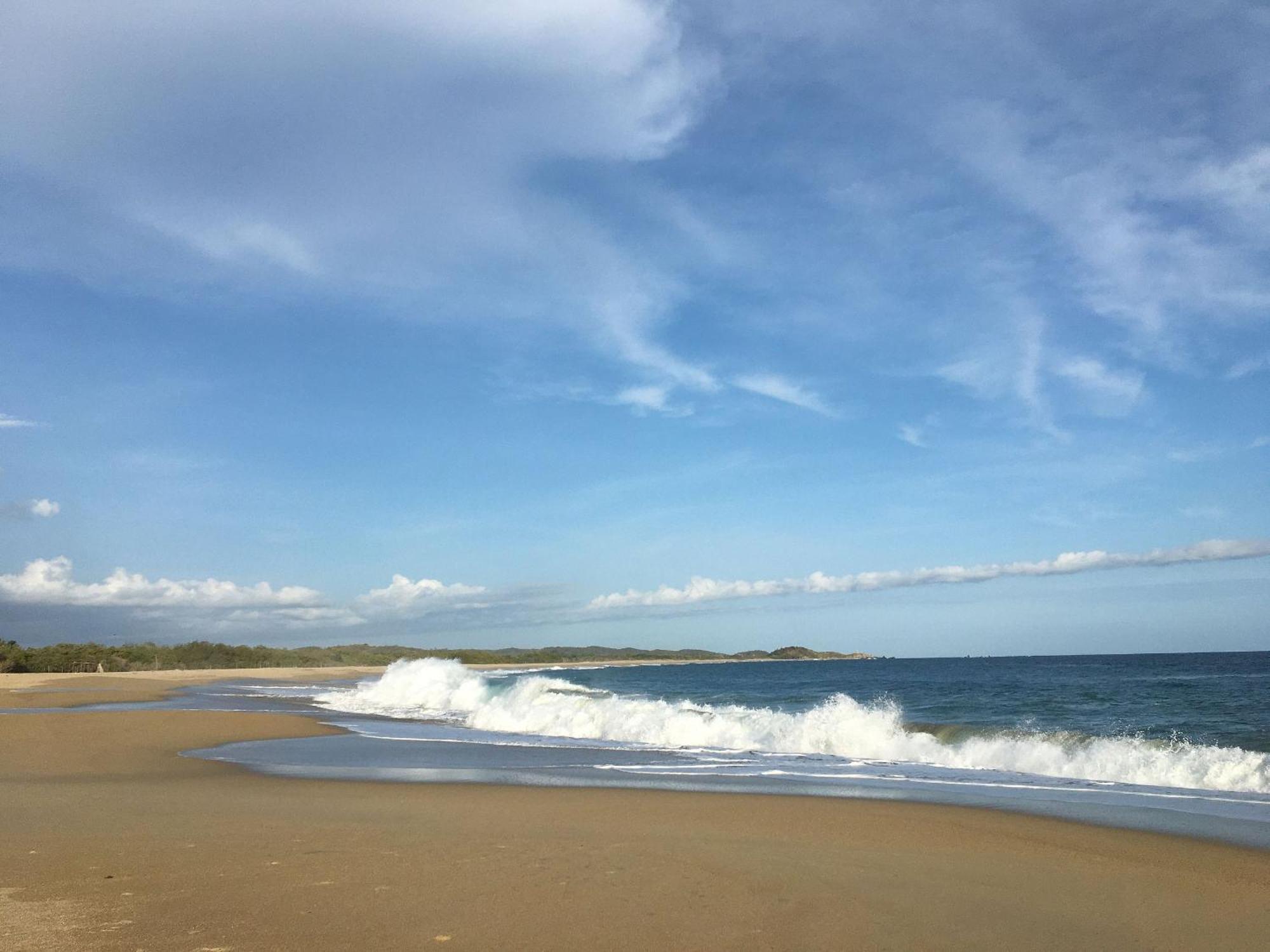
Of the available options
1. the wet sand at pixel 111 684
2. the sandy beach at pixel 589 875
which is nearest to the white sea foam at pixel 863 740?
the sandy beach at pixel 589 875

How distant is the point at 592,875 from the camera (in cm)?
751

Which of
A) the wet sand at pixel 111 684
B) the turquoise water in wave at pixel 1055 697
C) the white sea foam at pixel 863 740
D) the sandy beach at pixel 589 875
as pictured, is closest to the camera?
the sandy beach at pixel 589 875

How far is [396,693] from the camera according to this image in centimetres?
4547

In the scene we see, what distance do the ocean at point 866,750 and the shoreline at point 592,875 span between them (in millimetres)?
2080

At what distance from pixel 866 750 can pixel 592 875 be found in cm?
1381

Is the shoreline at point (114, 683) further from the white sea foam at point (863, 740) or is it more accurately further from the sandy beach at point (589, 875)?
the sandy beach at point (589, 875)

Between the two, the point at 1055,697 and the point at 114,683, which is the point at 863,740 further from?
the point at 114,683

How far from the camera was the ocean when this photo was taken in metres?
13.0

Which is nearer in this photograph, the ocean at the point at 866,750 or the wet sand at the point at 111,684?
the ocean at the point at 866,750

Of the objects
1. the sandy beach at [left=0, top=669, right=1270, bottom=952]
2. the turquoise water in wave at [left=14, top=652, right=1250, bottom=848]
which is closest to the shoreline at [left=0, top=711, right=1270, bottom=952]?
the sandy beach at [left=0, top=669, right=1270, bottom=952]

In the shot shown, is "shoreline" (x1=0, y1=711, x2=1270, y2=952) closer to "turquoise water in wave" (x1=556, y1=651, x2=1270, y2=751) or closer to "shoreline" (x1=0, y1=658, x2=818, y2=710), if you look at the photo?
"turquoise water in wave" (x1=556, y1=651, x2=1270, y2=751)

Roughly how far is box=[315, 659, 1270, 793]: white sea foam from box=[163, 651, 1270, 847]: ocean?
47 millimetres

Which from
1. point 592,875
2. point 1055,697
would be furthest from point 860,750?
point 1055,697

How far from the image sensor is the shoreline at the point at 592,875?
602cm
